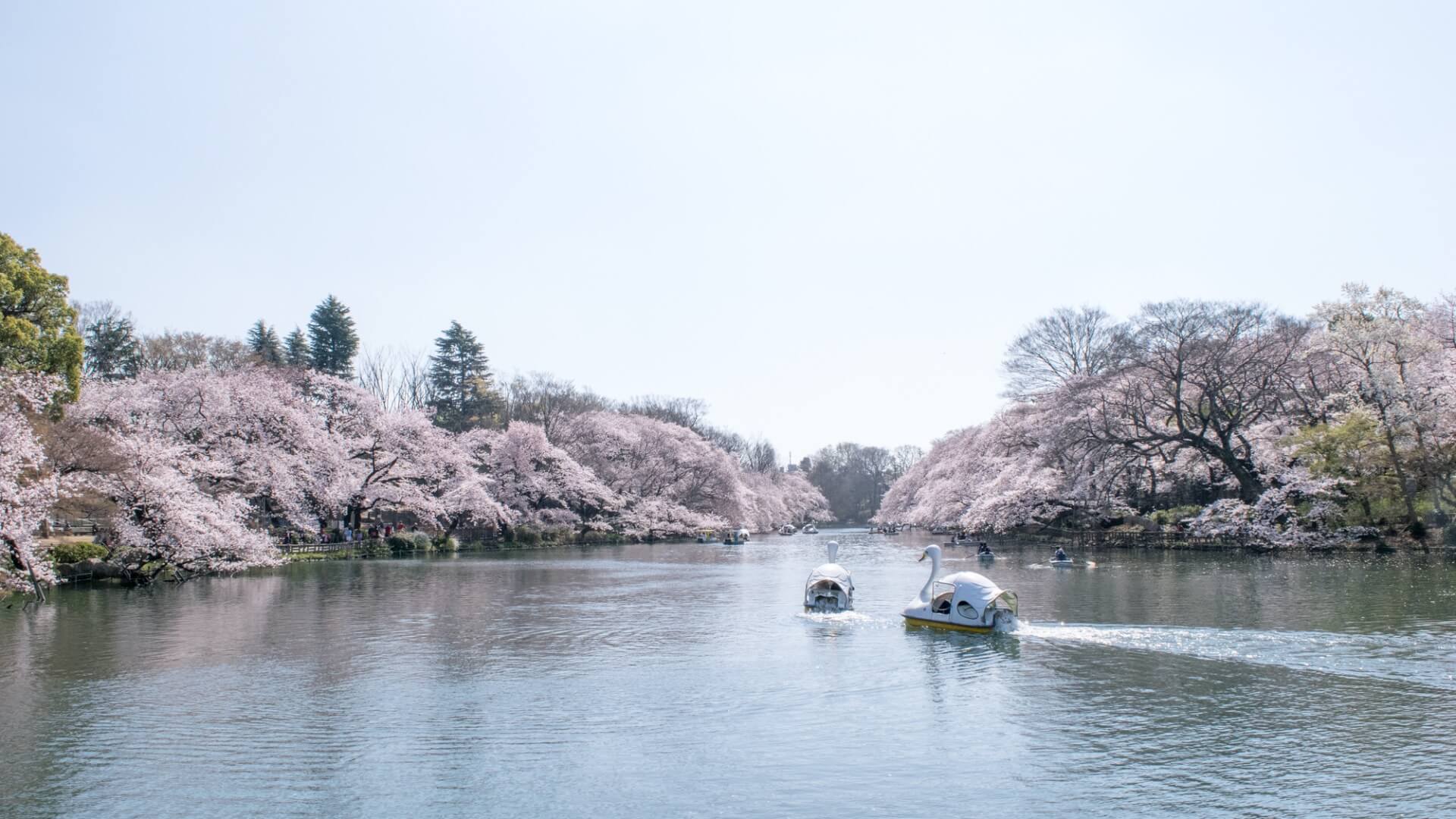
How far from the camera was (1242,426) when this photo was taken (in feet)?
146

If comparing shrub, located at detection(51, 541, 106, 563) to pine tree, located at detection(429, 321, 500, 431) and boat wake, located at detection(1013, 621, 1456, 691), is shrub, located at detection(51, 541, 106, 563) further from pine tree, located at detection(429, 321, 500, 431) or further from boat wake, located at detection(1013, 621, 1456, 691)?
pine tree, located at detection(429, 321, 500, 431)

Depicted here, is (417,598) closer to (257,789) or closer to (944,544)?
Answer: (257,789)

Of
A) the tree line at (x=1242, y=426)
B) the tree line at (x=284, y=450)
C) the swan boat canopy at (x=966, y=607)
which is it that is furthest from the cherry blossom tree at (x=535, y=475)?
the swan boat canopy at (x=966, y=607)

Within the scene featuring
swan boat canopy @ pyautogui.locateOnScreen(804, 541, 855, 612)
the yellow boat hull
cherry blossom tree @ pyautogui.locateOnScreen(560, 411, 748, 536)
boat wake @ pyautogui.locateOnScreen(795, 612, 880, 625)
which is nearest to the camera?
the yellow boat hull

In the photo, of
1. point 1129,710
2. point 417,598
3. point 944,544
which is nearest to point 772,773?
point 1129,710

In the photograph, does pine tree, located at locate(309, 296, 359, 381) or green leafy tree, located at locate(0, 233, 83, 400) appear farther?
pine tree, located at locate(309, 296, 359, 381)

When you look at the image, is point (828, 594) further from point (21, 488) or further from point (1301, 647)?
point (21, 488)

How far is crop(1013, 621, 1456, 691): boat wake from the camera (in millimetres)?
13945

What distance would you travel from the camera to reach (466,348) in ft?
231

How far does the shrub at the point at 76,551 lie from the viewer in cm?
2803

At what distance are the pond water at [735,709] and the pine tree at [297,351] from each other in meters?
43.7

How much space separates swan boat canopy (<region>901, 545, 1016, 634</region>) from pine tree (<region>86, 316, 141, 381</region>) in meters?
50.1

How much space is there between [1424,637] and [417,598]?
23.1 m

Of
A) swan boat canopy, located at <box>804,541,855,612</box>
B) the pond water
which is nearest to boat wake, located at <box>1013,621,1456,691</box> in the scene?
the pond water
